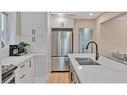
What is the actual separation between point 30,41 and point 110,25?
3529 millimetres

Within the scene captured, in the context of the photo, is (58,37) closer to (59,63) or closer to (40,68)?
(59,63)

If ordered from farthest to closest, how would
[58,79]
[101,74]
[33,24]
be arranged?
1. [58,79]
2. [33,24]
3. [101,74]

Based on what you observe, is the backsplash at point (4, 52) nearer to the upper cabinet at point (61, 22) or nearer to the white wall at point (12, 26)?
the white wall at point (12, 26)

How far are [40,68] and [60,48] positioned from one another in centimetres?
210

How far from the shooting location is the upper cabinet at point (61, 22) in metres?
7.30

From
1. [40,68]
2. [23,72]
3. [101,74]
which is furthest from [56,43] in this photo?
[101,74]

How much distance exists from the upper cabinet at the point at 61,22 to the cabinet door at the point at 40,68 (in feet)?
8.12

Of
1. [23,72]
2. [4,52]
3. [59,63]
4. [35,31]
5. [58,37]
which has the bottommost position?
[59,63]

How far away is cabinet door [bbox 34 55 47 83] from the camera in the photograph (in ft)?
16.9

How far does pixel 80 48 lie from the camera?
7.90m

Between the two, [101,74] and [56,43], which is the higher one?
[56,43]

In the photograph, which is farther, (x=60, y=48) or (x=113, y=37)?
(x=113, y=37)

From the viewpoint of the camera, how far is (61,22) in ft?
24.1

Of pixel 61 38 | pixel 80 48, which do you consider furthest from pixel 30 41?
pixel 80 48
